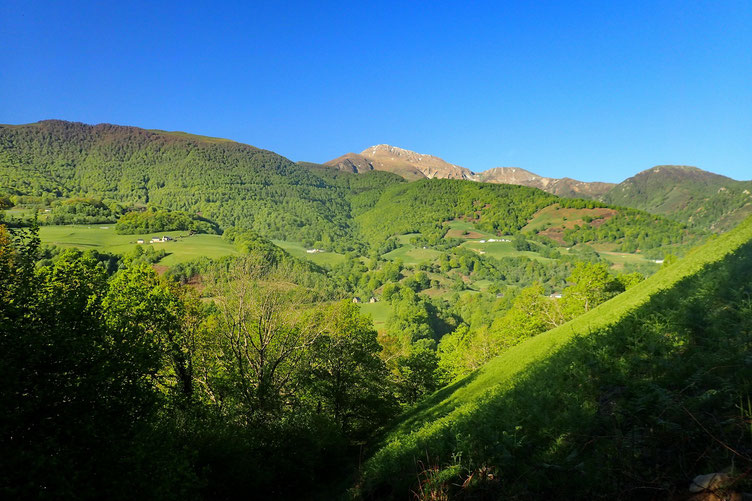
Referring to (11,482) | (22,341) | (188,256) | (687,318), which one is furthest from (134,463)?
(188,256)

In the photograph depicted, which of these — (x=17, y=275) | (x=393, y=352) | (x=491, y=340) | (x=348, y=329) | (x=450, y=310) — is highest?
(x=17, y=275)

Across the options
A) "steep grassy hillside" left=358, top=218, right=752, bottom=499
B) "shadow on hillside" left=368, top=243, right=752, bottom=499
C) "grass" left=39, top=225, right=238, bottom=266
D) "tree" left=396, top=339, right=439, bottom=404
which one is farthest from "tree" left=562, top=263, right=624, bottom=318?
"grass" left=39, top=225, right=238, bottom=266

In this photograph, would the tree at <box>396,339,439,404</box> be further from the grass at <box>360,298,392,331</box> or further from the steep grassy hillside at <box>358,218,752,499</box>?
the grass at <box>360,298,392,331</box>

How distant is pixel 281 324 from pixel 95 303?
12696 mm

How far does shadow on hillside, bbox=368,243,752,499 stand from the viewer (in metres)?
5.95

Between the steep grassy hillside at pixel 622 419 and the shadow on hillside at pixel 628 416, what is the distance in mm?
30

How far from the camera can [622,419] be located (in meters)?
7.61

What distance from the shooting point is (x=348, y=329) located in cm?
3412

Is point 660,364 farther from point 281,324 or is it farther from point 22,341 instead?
point 281,324

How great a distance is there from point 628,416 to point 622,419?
0.29 meters

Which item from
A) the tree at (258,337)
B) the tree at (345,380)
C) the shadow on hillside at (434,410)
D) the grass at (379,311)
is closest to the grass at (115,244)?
the grass at (379,311)

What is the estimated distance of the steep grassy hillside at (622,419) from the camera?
6.00 metres

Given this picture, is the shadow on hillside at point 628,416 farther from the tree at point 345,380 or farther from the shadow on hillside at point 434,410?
the tree at point 345,380

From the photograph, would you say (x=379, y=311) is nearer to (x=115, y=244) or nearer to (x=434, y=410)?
(x=115, y=244)
